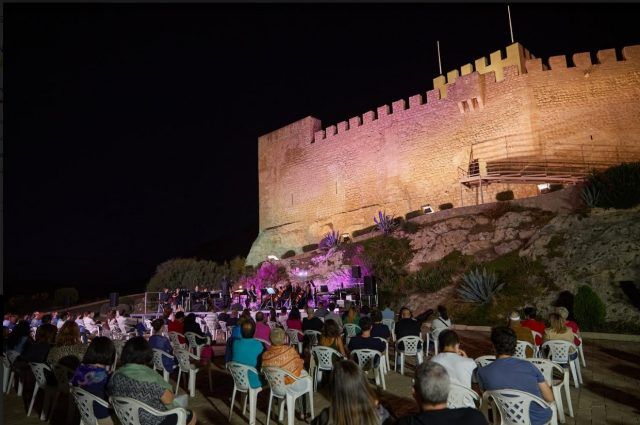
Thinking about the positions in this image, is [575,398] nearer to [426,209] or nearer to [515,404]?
[515,404]

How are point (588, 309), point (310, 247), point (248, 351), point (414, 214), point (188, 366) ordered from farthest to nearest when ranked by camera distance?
point (310, 247)
point (414, 214)
point (588, 309)
point (188, 366)
point (248, 351)

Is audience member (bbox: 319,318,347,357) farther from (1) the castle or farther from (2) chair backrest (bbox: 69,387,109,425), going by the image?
(1) the castle

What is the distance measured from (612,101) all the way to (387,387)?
46.1 ft

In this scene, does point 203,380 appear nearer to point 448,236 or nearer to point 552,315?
point 552,315

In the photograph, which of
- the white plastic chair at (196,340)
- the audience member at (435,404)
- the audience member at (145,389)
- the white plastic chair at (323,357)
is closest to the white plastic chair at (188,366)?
the white plastic chair at (196,340)

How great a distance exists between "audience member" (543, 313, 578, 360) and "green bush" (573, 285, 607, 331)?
174 inches

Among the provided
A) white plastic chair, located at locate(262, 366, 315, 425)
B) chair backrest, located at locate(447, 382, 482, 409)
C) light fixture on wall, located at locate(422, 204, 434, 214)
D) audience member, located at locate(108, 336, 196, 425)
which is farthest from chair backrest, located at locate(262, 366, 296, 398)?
light fixture on wall, located at locate(422, 204, 434, 214)

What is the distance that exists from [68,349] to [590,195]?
11434 millimetres

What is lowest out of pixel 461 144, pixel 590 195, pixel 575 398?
pixel 575 398

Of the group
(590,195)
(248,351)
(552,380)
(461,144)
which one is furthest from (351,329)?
(461,144)

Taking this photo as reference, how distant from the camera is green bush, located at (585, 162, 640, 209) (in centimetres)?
1028

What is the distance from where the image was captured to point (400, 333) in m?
5.30

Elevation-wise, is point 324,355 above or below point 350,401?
below

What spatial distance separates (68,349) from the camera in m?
4.11
